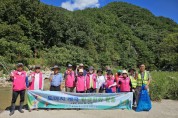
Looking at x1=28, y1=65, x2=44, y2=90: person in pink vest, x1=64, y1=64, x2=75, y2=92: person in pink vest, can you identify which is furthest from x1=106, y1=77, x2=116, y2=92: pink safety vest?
x1=28, y1=65, x2=44, y2=90: person in pink vest

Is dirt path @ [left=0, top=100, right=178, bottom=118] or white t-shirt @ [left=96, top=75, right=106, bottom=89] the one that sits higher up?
white t-shirt @ [left=96, top=75, right=106, bottom=89]

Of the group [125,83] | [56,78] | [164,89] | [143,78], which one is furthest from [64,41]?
[143,78]

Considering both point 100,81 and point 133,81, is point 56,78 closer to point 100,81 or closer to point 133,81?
point 100,81

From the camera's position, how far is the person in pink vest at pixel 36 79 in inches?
364

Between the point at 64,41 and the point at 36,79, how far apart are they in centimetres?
3645

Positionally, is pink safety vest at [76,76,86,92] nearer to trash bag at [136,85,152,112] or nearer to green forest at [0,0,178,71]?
trash bag at [136,85,152,112]

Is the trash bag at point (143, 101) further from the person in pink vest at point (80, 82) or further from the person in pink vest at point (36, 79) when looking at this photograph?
the person in pink vest at point (36, 79)

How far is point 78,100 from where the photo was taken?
31.4 ft

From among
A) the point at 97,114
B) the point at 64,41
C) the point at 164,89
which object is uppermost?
the point at 64,41

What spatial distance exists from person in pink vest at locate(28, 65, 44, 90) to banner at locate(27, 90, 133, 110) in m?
0.21

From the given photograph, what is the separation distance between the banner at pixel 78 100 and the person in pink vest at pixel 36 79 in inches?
8.3

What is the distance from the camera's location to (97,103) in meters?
9.73

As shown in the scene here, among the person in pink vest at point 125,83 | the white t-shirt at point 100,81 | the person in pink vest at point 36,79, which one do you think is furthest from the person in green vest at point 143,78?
the person in pink vest at point 36,79

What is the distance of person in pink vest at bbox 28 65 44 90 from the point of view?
364 inches
